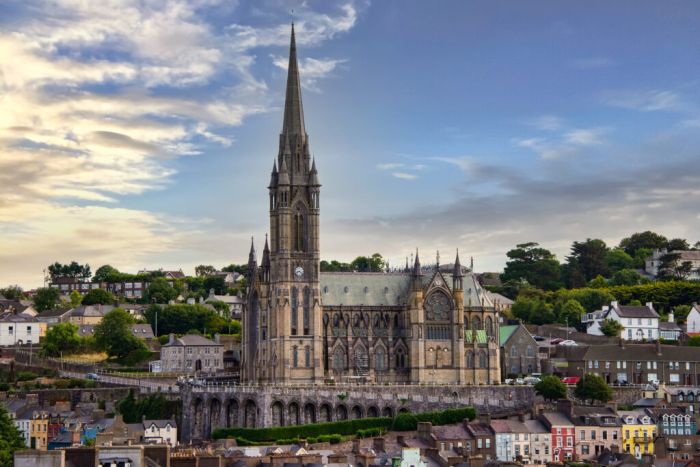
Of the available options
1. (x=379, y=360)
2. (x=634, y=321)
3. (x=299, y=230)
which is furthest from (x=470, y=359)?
(x=634, y=321)

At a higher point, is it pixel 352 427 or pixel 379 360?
pixel 379 360

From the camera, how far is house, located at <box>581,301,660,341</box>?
166 metres

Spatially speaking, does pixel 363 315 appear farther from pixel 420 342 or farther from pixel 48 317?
pixel 48 317

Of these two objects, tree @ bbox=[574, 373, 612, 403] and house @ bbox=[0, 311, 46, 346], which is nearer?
tree @ bbox=[574, 373, 612, 403]

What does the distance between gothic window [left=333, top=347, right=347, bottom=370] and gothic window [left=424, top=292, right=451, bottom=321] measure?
9821mm

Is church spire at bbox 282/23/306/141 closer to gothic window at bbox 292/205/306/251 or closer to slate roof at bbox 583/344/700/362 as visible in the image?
gothic window at bbox 292/205/306/251

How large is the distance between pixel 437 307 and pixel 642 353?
2156 cm

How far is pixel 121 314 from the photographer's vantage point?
558ft

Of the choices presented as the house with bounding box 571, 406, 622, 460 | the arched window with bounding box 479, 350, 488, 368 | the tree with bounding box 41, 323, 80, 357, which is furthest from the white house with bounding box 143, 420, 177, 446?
the tree with bounding box 41, 323, 80, 357

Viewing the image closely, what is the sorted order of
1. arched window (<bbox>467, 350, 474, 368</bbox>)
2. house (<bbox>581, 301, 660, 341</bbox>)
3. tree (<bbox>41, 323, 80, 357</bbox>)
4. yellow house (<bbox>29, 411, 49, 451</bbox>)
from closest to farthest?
yellow house (<bbox>29, 411, 49, 451</bbox>) → arched window (<bbox>467, 350, 474, 368</bbox>) → house (<bbox>581, 301, 660, 341</bbox>) → tree (<bbox>41, 323, 80, 357</bbox>)

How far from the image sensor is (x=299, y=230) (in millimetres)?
143750

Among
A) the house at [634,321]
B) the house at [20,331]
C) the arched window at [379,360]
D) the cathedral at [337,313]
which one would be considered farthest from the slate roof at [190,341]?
the house at [634,321]

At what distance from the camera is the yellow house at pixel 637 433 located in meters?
112

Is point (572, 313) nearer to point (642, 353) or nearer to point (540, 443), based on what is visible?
point (642, 353)
